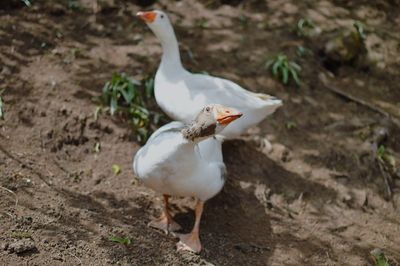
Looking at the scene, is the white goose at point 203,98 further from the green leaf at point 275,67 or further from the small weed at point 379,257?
the small weed at point 379,257

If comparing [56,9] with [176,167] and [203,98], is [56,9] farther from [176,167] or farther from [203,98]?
[176,167]

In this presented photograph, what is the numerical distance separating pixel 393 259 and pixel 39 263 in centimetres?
316

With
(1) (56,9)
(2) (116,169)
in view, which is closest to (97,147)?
(2) (116,169)

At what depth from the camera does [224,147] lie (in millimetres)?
5988

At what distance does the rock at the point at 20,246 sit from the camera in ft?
12.4

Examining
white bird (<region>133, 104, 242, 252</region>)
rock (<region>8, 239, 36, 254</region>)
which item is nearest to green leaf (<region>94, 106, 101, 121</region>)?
white bird (<region>133, 104, 242, 252</region>)

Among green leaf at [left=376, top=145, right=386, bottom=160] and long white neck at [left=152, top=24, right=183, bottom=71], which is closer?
long white neck at [left=152, top=24, right=183, bottom=71]

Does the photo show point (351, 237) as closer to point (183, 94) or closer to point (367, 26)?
point (183, 94)

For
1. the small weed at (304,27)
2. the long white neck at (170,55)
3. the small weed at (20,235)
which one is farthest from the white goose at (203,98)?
the small weed at (304,27)

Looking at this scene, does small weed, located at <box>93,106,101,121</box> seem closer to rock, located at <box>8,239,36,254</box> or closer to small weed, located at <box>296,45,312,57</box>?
rock, located at <box>8,239,36,254</box>

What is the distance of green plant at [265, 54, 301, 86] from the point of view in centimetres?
676

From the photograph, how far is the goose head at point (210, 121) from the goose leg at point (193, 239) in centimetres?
89

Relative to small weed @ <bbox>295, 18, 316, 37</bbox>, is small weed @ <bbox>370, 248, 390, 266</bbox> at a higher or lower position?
lower

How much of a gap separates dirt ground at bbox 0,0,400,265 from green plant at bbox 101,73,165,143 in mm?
126
